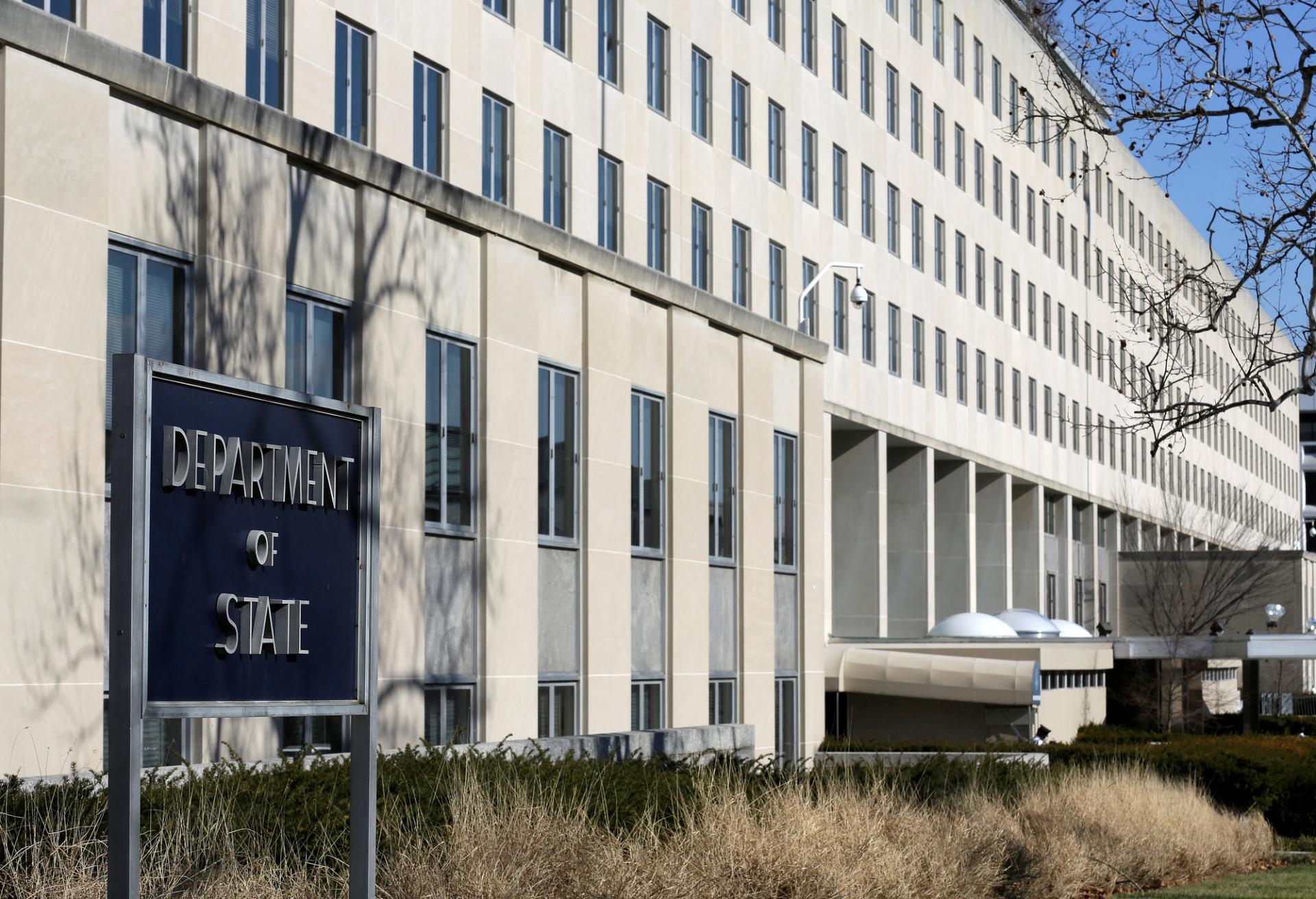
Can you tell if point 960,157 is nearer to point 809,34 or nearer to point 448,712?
point 809,34

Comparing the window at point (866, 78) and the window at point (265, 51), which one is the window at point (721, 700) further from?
the window at point (866, 78)

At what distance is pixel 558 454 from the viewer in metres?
28.5

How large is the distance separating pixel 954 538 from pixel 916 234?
11.1 meters

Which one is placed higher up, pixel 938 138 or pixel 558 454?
pixel 938 138

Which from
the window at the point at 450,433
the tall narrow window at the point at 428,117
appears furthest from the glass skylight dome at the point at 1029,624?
the tall narrow window at the point at 428,117

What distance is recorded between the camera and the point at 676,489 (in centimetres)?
3192

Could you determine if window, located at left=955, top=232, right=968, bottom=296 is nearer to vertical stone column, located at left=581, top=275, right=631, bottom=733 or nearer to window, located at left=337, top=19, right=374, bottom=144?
vertical stone column, located at left=581, top=275, right=631, bottom=733

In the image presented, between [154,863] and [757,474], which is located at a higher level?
[757,474]

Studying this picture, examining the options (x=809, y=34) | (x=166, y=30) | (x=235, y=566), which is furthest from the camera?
(x=809, y=34)

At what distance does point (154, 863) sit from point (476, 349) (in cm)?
1620

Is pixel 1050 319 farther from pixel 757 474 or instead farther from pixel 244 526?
pixel 244 526

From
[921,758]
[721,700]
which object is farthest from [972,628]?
[921,758]

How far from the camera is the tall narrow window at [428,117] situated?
1062 inches

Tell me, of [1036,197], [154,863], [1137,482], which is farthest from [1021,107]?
[154,863]
